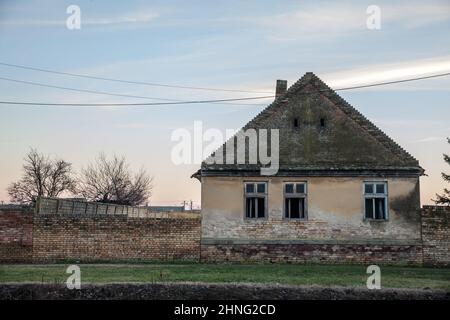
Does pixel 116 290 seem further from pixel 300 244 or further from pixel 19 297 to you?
pixel 300 244

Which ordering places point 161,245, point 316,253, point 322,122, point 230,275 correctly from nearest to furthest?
point 230,275, point 161,245, point 316,253, point 322,122

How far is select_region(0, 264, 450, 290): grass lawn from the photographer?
15.9 metres

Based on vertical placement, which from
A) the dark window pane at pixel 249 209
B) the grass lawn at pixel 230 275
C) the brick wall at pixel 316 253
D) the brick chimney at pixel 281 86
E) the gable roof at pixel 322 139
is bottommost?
the grass lawn at pixel 230 275

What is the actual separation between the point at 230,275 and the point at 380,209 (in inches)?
330

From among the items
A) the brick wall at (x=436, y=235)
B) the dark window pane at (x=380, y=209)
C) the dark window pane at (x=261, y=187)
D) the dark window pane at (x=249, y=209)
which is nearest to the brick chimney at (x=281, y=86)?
the dark window pane at (x=261, y=187)

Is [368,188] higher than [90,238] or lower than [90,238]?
higher

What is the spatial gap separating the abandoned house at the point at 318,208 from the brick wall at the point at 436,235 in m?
0.30

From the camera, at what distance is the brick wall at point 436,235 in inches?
899

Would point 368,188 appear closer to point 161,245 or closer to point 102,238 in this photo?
point 161,245

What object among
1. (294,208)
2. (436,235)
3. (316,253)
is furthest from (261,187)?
(436,235)

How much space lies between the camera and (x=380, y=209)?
23.3 m

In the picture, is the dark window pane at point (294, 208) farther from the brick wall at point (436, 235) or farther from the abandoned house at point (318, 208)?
the brick wall at point (436, 235)

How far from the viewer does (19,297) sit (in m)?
13.8
